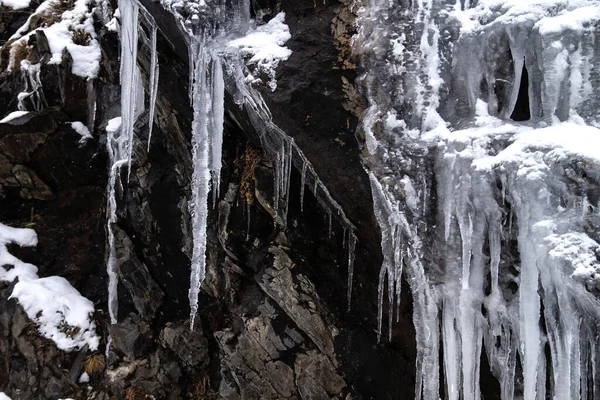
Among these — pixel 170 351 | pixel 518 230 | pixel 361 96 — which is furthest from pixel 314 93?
pixel 170 351

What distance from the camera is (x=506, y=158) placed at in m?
3.14

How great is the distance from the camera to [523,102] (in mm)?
3457

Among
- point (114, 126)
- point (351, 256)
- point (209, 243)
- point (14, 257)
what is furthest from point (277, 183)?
point (14, 257)

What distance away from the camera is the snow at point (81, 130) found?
7.43 m

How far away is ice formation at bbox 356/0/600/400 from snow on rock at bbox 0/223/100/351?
485cm

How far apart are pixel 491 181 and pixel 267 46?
2194mm

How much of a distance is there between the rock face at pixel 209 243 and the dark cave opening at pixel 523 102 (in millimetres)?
1167

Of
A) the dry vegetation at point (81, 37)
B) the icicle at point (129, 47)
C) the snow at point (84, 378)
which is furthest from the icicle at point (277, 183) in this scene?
the dry vegetation at point (81, 37)

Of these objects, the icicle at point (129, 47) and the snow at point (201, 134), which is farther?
the icicle at point (129, 47)

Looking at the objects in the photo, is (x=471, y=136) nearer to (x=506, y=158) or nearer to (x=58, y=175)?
(x=506, y=158)

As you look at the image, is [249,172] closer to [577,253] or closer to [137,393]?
[577,253]

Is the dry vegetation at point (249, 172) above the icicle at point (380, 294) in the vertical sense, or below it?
above

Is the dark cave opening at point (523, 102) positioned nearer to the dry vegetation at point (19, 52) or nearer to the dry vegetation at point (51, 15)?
the dry vegetation at point (19, 52)

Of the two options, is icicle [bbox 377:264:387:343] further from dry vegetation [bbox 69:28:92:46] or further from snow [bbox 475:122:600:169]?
dry vegetation [bbox 69:28:92:46]
